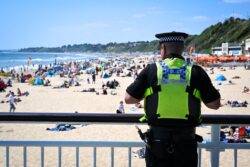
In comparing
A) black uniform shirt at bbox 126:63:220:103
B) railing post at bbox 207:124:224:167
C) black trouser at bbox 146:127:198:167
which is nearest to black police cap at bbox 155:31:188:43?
black uniform shirt at bbox 126:63:220:103

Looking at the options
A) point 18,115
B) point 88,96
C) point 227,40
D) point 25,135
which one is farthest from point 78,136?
point 227,40

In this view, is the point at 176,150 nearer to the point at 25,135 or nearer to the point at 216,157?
the point at 216,157

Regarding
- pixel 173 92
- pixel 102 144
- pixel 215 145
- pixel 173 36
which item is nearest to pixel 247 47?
pixel 215 145

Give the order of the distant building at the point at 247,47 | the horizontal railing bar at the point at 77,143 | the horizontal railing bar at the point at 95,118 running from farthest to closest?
the distant building at the point at 247,47, the horizontal railing bar at the point at 77,143, the horizontal railing bar at the point at 95,118

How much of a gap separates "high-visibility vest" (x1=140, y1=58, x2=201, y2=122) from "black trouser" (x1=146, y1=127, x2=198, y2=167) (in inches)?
5.3

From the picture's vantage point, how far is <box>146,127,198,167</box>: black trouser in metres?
2.69

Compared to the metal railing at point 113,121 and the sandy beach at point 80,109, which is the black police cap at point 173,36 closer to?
the metal railing at point 113,121

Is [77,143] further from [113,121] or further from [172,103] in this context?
[172,103]

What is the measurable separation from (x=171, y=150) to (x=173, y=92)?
14.9 inches

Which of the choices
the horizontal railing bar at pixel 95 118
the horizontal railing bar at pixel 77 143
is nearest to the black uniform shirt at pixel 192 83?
the horizontal railing bar at pixel 95 118

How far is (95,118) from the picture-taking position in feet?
10.8

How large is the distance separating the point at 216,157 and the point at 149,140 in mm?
853

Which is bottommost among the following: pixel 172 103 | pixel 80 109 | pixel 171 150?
pixel 80 109

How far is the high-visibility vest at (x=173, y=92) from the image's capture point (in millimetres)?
2678
